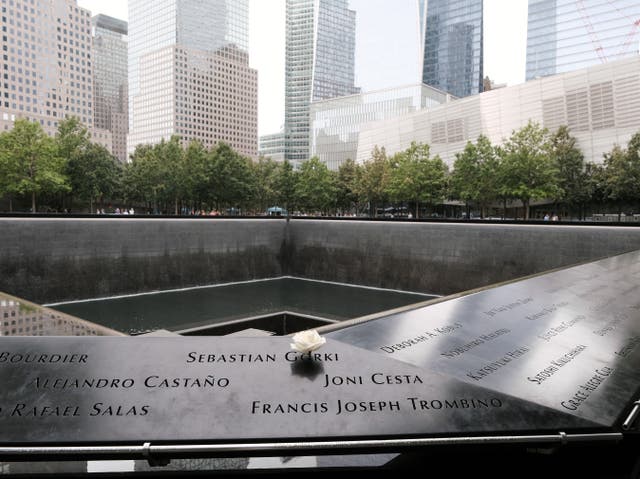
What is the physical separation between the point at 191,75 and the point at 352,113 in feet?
240

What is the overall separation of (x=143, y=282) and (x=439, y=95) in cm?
8397

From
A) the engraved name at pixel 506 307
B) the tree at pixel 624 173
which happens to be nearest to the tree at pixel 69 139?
the engraved name at pixel 506 307

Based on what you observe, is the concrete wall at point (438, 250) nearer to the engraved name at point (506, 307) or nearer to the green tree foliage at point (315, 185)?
the engraved name at point (506, 307)

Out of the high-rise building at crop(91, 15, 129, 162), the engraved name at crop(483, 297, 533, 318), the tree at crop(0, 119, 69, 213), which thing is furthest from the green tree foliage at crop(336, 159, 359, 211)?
the high-rise building at crop(91, 15, 129, 162)

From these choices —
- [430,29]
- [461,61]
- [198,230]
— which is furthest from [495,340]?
[430,29]

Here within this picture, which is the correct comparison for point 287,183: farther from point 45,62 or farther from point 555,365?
point 45,62

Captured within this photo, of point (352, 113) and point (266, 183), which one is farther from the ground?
point (352, 113)

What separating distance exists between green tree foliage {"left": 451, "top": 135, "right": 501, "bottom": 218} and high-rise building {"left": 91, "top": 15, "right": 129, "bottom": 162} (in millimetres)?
163047

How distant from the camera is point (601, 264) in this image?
8188 mm

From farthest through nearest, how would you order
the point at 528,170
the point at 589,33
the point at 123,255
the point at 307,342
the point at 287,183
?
1. the point at 589,33
2. the point at 287,183
3. the point at 528,170
4. the point at 123,255
5. the point at 307,342

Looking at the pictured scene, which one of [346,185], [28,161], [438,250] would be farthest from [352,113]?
[438,250]

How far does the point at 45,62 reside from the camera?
118500mm

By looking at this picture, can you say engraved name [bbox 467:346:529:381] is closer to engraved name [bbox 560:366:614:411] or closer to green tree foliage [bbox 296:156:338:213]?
engraved name [bbox 560:366:614:411]

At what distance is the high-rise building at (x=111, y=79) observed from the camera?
182375 millimetres
